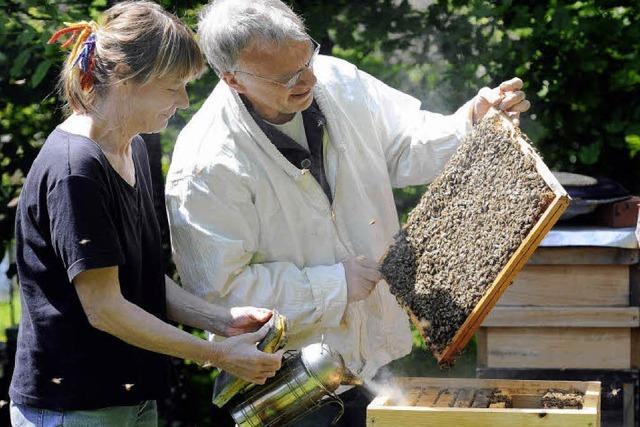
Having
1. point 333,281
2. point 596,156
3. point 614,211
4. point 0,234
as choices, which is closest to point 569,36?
point 596,156

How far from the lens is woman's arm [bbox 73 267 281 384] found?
2436mm

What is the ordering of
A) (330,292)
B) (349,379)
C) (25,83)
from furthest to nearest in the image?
(25,83) < (330,292) < (349,379)

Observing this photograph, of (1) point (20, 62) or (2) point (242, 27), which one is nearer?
(2) point (242, 27)

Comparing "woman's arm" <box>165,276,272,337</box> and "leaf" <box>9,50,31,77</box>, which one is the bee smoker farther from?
"leaf" <box>9,50,31,77</box>

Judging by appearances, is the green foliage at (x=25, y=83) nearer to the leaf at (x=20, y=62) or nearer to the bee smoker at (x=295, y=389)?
the leaf at (x=20, y=62)

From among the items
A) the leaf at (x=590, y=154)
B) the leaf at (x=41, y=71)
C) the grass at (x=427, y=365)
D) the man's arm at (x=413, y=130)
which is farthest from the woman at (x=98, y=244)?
the leaf at (x=590, y=154)

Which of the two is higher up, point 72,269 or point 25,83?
point 72,269

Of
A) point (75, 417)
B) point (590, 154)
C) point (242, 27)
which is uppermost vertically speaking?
point (242, 27)

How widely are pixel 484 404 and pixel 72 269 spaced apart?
3.67 feet

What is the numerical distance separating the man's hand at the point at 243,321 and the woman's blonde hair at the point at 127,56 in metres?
0.68

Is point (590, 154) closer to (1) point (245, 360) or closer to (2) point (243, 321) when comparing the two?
(2) point (243, 321)

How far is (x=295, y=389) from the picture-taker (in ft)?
8.92

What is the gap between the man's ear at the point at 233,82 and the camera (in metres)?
3.05

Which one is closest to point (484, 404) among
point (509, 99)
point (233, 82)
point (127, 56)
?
point (509, 99)
